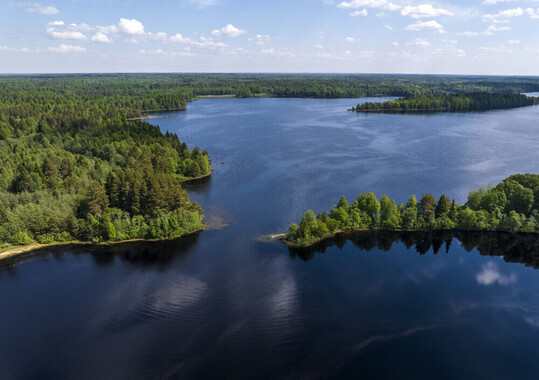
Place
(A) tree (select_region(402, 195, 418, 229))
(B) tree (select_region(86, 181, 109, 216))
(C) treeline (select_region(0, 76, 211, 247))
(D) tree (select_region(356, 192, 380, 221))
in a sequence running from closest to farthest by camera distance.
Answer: (C) treeline (select_region(0, 76, 211, 247)) < (B) tree (select_region(86, 181, 109, 216)) < (A) tree (select_region(402, 195, 418, 229)) < (D) tree (select_region(356, 192, 380, 221))

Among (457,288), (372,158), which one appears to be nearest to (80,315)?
(457,288)

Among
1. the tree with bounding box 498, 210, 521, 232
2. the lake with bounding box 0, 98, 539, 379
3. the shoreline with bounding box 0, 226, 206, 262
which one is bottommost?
the lake with bounding box 0, 98, 539, 379

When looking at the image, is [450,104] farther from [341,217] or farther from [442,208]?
[341,217]

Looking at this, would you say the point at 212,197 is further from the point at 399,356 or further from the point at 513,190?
the point at 513,190

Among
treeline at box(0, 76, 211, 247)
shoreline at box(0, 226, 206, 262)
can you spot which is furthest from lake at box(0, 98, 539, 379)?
treeline at box(0, 76, 211, 247)

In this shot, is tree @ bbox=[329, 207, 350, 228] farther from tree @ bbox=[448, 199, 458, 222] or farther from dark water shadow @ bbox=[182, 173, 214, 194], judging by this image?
dark water shadow @ bbox=[182, 173, 214, 194]

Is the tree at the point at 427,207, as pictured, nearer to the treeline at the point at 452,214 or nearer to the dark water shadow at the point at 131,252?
the treeline at the point at 452,214

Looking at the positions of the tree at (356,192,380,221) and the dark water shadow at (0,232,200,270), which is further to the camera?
the tree at (356,192,380,221)
